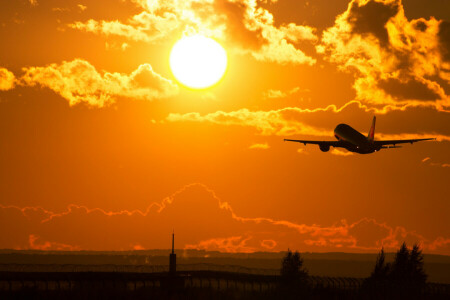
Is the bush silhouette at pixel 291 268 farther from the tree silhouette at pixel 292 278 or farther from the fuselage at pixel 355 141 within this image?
the fuselage at pixel 355 141

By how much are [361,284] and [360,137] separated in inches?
2168

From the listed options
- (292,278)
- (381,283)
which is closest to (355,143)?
(292,278)

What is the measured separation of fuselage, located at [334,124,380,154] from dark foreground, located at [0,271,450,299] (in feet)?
96.8

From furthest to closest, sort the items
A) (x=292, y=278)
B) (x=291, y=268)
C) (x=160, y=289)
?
(x=291, y=268)
(x=292, y=278)
(x=160, y=289)

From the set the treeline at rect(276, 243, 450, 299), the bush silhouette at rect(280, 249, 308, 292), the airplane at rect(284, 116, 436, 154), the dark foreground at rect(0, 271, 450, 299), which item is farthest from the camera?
the bush silhouette at rect(280, 249, 308, 292)

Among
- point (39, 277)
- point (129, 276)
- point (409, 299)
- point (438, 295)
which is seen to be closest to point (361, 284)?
point (409, 299)

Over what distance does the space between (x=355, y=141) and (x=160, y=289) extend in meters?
58.4

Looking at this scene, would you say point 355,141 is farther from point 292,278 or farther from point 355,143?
point 292,278

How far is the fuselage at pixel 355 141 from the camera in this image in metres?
142

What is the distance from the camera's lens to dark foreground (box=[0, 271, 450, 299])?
8788 centimetres

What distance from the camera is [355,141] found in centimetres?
14588

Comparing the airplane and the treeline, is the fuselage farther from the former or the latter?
the treeline

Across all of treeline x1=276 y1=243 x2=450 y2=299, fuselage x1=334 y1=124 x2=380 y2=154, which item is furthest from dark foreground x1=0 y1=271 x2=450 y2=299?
fuselage x1=334 y1=124 x2=380 y2=154

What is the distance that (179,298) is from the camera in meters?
92.0
